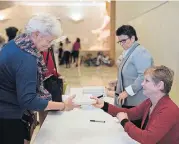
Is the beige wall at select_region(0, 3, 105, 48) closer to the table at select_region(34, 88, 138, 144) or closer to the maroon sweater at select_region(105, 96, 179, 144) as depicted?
the table at select_region(34, 88, 138, 144)

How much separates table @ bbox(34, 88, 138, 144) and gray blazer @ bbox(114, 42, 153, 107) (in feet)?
1.00

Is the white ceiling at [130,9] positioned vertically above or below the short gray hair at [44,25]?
above

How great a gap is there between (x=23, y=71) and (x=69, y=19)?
1283 cm

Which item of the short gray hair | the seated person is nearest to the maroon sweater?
the seated person

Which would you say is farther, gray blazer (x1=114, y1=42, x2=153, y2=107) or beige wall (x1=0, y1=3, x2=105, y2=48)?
beige wall (x1=0, y1=3, x2=105, y2=48)

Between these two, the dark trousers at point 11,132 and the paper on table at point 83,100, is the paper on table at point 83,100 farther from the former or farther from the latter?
the dark trousers at point 11,132

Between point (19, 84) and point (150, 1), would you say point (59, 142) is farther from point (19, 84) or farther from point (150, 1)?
point (150, 1)

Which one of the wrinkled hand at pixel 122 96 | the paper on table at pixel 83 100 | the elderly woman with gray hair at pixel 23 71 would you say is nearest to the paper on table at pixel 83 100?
the paper on table at pixel 83 100

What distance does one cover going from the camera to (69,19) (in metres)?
14.0

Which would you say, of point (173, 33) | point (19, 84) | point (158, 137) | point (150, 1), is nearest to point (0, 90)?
point (19, 84)

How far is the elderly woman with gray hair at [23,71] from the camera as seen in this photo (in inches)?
58.3

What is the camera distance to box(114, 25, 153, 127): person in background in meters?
2.22

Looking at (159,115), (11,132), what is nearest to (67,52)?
(11,132)

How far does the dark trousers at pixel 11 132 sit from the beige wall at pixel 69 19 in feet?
40.4
